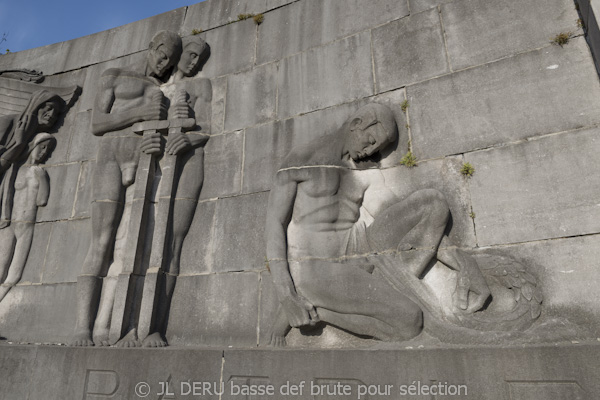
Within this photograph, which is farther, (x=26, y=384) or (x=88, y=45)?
(x=88, y=45)

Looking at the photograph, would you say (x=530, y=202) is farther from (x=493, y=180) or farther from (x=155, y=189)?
(x=155, y=189)

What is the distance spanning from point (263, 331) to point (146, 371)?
4.33 ft

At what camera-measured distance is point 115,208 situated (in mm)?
6094

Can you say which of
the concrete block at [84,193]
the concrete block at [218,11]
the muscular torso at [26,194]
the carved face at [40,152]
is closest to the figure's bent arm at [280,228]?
the concrete block at [84,193]

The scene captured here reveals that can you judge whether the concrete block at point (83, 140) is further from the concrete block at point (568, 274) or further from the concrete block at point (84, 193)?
the concrete block at point (568, 274)

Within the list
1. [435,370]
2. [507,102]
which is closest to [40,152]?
[435,370]

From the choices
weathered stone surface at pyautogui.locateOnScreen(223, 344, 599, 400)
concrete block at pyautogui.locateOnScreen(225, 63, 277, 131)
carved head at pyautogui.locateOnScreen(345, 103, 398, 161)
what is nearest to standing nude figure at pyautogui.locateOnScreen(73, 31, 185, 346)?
concrete block at pyautogui.locateOnScreen(225, 63, 277, 131)

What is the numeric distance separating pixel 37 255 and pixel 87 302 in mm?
1692

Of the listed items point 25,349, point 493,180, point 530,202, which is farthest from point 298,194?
point 25,349

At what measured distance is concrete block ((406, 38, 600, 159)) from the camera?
4.54 metres

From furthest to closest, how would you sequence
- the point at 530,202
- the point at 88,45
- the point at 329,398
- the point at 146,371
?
the point at 88,45 < the point at 146,371 < the point at 530,202 < the point at 329,398

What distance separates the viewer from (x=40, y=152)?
732cm

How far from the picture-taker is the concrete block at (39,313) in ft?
19.7

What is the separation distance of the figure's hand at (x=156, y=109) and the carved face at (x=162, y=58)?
1.95ft
